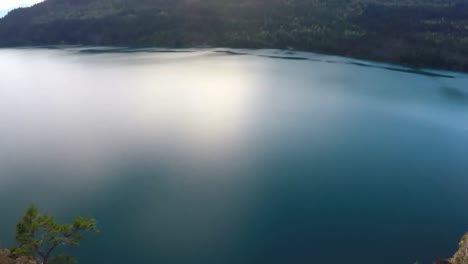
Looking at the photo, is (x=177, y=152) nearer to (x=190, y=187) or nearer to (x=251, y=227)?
(x=190, y=187)

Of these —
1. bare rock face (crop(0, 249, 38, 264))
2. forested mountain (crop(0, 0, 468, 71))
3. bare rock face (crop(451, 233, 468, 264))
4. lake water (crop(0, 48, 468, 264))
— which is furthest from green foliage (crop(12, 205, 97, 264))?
forested mountain (crop(0, 0, 468, 71))

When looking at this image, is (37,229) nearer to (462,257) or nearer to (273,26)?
(462,257)

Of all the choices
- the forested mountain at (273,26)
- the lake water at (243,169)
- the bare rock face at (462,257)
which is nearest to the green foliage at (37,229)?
the lake water at (243,169)

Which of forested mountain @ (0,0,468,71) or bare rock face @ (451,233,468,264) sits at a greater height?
forested mountain @ (0,0,468,71)

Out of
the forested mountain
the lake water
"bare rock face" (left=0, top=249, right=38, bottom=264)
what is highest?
the forested mountain

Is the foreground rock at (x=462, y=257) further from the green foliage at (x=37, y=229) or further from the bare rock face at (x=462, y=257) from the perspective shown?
the green foliage at (x=37, y=229)

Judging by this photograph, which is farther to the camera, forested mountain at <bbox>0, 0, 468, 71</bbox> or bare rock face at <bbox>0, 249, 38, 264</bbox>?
forested mountain at <bbox>0, 0, 468, 71</bbox>

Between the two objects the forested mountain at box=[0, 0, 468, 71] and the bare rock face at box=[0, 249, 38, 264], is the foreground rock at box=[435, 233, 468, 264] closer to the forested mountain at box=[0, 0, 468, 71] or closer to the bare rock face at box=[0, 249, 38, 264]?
the bare rock face at box=[0, 249, 38, 264]
